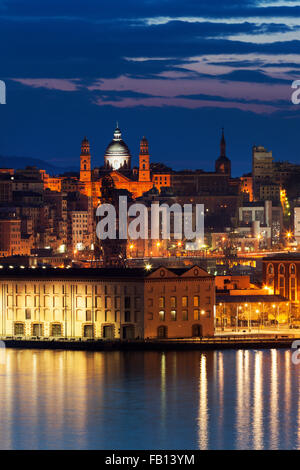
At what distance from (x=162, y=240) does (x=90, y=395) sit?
65320 millimetres

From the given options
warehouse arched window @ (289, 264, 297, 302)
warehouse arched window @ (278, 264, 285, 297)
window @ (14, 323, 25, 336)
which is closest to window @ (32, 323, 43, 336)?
window @ (14, 323, 25, 336)

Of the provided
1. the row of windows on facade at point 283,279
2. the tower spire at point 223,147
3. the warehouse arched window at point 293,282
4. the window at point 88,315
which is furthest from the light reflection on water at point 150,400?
the tower spire at point 223,147

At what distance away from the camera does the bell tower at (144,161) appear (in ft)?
418

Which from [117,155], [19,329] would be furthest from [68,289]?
[117,155]

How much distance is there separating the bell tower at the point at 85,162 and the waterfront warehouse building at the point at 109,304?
6900 centimetres

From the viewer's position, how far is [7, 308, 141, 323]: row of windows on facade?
55000 millimetres

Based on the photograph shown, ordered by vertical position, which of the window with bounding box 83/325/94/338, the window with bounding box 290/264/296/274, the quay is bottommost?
the quay

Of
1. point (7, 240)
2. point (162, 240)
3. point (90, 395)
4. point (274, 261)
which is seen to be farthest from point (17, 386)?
A: point (162, 240)

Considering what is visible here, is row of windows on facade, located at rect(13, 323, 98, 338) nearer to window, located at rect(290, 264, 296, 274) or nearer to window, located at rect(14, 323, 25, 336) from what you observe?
window, located at rect(14, 323, 25, 336)

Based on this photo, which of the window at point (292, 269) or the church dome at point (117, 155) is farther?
the church dome at point (117, 155)

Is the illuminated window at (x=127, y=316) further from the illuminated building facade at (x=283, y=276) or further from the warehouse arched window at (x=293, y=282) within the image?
the warehouse arched window at (x=293, y=282)

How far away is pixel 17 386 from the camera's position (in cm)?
4700

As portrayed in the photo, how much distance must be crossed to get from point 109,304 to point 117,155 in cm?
7620

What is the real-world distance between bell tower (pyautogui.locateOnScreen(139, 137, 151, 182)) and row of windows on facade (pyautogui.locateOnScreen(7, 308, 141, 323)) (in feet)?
233
